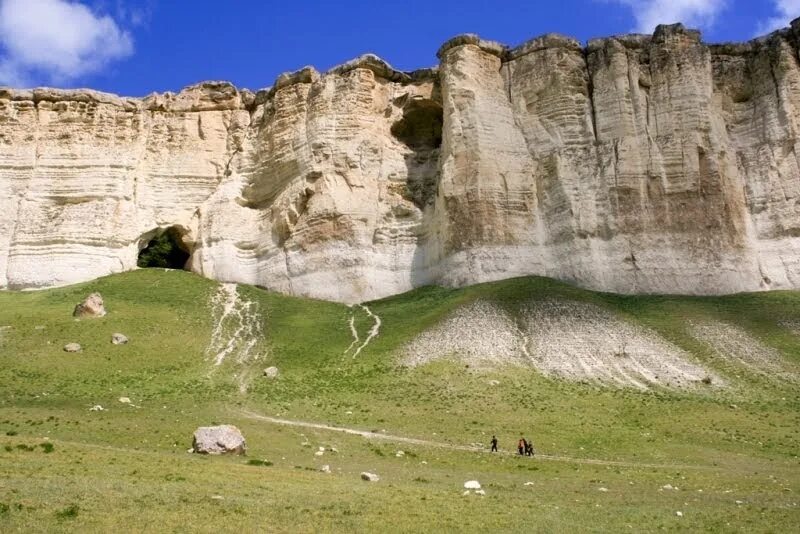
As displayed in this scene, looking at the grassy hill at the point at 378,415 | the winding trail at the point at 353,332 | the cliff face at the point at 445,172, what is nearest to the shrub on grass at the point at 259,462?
the grassy hill at the point at 378,415

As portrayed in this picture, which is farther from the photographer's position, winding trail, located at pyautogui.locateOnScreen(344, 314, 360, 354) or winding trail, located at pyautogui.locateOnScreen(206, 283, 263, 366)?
winding trail, located at pyautogui.locateOnScreen(344, 314, 360, 354)

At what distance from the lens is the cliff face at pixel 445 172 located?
57.8 meters

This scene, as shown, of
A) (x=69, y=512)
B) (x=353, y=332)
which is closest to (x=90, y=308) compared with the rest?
(x=353, y=332)

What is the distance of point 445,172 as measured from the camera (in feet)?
201

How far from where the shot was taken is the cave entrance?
228 feet

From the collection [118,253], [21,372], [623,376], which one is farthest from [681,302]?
[118,253]

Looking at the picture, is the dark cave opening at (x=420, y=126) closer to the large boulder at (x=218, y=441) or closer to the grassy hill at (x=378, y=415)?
the grassy hill at (x=378, y=415)

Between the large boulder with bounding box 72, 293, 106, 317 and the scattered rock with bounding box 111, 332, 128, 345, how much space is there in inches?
163

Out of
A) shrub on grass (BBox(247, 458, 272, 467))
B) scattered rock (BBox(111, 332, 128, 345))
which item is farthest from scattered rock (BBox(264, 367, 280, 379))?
shrub on grass (BBox(247, 458, 272, 467))

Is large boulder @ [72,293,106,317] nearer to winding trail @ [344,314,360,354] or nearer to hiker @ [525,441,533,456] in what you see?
winding trail @ [344,314,360,354]

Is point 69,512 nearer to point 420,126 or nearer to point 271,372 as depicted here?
point 271,372

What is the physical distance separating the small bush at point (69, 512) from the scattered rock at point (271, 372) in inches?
1097

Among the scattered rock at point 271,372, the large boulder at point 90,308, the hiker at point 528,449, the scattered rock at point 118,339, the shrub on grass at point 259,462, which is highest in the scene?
the large boulder at point 90,308

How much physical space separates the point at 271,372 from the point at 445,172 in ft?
81.3
